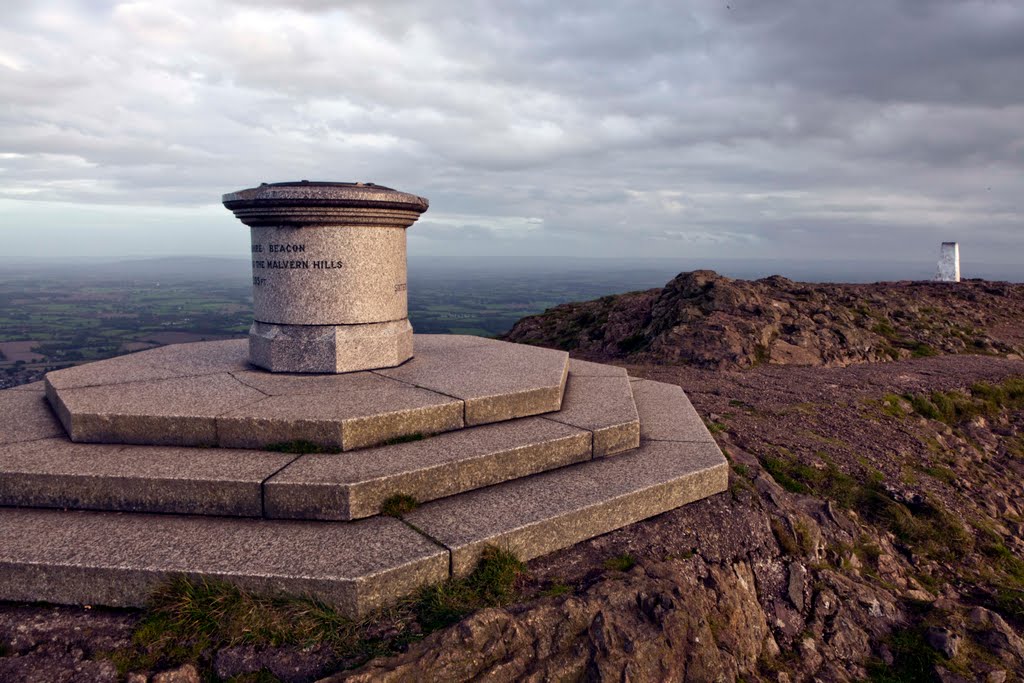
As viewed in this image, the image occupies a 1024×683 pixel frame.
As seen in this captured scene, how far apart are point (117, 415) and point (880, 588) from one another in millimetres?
6462

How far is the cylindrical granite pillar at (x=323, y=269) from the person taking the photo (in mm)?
6809

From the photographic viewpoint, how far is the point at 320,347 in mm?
7145

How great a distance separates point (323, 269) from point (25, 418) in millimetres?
3273

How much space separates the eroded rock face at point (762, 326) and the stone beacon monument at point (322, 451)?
426 cm

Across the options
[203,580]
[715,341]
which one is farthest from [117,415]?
[715,341]

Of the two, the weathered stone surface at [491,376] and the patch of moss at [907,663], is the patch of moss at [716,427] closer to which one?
the weathered stone surface at [491,376]

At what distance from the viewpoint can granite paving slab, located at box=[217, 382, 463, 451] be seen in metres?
5.18

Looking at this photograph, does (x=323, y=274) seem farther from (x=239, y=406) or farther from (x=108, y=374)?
(x=108, y=374)

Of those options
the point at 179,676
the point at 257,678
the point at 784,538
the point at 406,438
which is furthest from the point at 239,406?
the point at 784,538

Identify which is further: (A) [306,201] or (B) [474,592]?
(A) [306,201]

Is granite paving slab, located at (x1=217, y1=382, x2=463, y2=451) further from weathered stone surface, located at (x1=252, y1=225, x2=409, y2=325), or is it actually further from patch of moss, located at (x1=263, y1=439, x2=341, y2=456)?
weathered stone surface, located at (x1=252, y1=225, x2=409, y2=325)

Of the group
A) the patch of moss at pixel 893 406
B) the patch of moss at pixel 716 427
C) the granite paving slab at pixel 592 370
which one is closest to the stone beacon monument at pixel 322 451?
the patch of moss at pixel 716 427

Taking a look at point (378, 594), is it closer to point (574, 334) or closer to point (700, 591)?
point (700, 591)

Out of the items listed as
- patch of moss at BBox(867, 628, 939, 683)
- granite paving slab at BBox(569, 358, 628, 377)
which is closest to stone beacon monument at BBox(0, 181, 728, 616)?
granite paving slab at BBox(569, 358, 628, 377)
